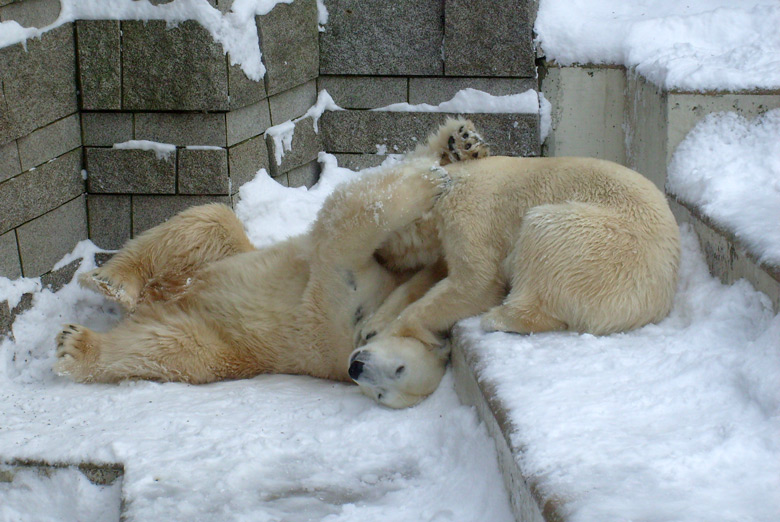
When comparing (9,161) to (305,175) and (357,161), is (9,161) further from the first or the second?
(357,161)

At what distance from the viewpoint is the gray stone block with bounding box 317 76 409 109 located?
209 inches

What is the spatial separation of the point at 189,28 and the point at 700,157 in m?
2.56

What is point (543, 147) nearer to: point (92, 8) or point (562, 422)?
point (92, 8)

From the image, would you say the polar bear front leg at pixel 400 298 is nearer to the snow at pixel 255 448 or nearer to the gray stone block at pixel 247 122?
the snow at pixel 255 448

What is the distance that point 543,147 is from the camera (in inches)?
214

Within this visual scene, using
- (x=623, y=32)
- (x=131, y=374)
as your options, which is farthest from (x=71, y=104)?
(x=623, y=32)

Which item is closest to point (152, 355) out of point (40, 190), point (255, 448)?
point (255, 448)

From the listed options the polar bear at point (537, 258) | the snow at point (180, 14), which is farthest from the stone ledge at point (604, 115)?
the snow at point (180, 14)

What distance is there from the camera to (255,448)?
112 inches

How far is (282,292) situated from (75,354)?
903 mm

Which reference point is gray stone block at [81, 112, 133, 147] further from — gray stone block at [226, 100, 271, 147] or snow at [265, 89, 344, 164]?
snow at [265, 89, 344, 164]

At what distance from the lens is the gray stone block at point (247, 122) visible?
4414 millimetres

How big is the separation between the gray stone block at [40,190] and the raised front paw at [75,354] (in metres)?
0.55

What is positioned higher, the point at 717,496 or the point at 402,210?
the point at 402,210
